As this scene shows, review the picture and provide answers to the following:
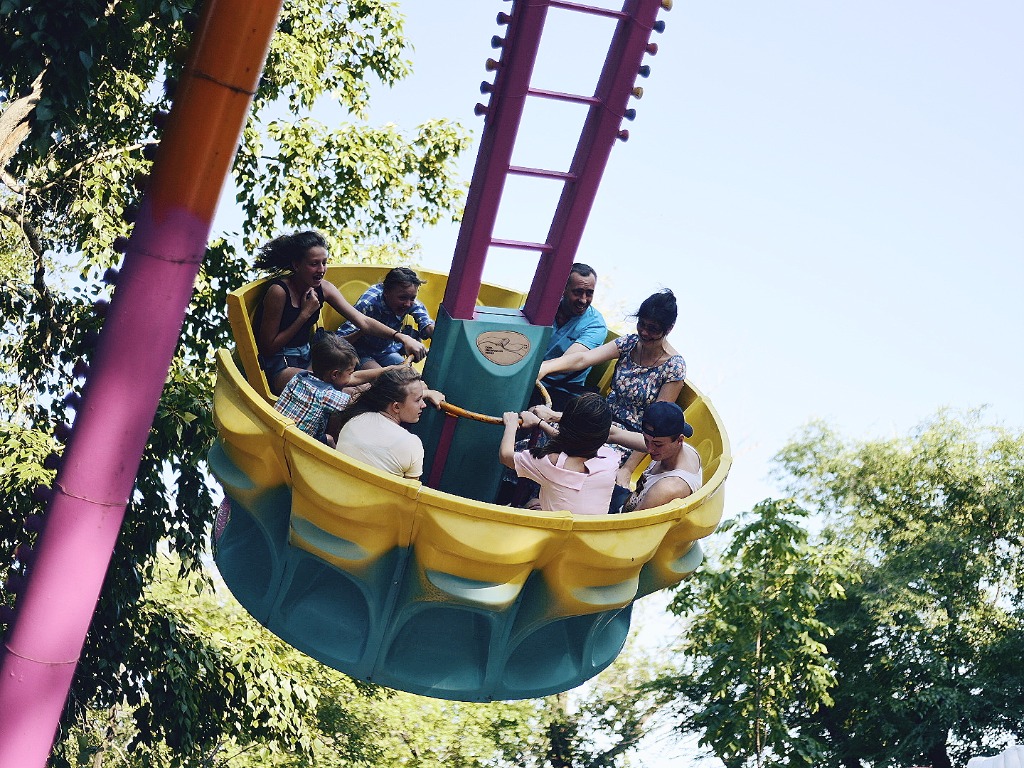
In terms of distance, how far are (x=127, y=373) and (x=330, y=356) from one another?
1.29 meters

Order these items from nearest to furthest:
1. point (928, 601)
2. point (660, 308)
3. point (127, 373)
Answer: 1. point (127, 373)
2. point (660, 308)
3. point (928, 601)

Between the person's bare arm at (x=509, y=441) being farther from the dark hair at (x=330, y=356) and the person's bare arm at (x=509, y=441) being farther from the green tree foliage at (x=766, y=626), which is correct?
the green tree foliage at (x=766, y=626)

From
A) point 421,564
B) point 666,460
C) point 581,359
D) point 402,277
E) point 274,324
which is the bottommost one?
point 421,564

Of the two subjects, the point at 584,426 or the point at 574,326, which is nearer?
the point at 584,426

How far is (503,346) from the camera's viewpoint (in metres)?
3.54

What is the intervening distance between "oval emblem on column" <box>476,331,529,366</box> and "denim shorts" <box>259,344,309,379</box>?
3.02 ft

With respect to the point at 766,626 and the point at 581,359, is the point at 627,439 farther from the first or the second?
the point at 766,626

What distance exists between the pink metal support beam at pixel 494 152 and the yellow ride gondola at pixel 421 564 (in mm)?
645

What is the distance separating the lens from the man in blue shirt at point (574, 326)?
4.35 metres

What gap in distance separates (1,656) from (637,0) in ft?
7.42

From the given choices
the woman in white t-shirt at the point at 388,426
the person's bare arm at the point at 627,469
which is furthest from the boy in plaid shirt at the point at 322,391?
the person's bare arm at the point at 627,469

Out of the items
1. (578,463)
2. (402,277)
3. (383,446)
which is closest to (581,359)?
(402,277)

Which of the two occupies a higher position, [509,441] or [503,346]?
[503,346]

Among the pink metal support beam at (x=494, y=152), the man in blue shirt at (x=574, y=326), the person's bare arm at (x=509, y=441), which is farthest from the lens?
the man in blue shirt at (x=574, y=326)
